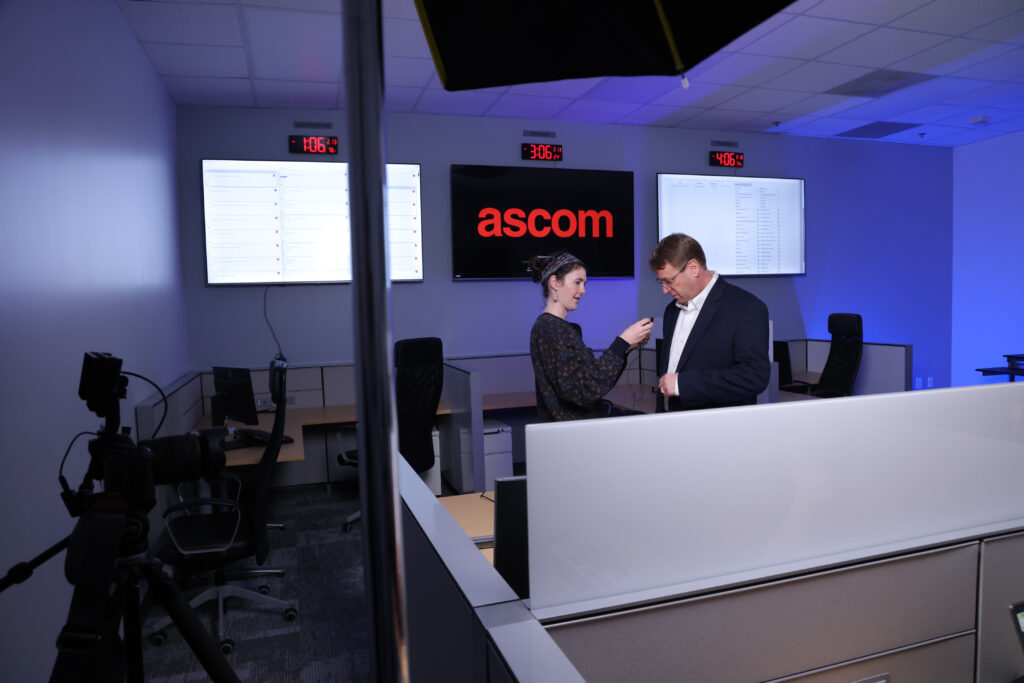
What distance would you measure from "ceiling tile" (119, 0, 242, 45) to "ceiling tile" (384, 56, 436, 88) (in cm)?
93

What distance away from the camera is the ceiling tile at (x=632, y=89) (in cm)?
448

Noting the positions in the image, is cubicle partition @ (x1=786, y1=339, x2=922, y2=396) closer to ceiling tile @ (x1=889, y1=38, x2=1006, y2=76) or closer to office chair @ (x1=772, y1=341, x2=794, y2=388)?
office chair @ (x1=772, y1=341, x2=794, y2=388)

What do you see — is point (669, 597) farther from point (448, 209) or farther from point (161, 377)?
point (448, 209)

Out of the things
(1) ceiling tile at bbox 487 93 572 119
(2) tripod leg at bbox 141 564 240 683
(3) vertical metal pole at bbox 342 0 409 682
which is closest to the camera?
(3) vertical metal pole at bbox 342 0 409 682

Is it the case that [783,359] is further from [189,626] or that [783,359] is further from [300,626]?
[189,626]

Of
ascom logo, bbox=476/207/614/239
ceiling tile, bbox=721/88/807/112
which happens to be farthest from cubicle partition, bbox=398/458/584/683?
ceiling tile, bbox=721/88/807/112

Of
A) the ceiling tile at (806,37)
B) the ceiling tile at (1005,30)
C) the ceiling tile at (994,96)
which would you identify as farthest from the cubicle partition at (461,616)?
the ceiling tile at (994,96)

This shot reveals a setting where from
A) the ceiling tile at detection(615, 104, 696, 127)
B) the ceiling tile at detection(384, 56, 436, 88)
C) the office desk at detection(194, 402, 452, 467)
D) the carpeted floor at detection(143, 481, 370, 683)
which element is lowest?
the carpeted floor at detection(143, 481, 370, 683)

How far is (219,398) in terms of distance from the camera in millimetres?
3611

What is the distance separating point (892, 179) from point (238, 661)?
732 centimetres

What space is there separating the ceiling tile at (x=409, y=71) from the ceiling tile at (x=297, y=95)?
474 mm

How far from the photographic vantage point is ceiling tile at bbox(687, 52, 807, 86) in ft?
13.7

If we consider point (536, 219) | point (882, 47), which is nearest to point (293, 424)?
point (536, 219)

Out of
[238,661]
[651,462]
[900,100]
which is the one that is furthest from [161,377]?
[900,100]
